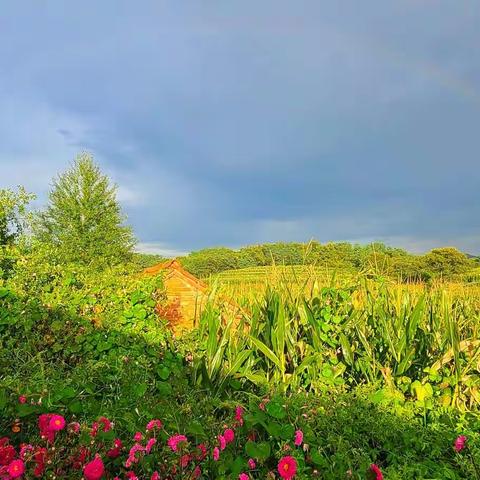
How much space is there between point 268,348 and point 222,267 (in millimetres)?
11469

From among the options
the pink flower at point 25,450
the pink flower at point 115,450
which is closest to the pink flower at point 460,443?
the pink flower at point 115,450

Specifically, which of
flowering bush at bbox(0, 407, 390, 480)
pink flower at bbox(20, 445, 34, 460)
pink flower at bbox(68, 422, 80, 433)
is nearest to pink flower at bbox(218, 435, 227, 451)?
flowering bush at bbox(0, 407, 390, 480)

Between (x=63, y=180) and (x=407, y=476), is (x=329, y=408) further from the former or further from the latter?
(x=63, y=180)

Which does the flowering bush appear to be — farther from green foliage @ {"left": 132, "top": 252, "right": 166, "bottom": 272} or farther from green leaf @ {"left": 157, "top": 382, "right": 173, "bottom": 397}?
green foliage @ {"left": 132, "top": 252, "right": 166, "bottom": 272}

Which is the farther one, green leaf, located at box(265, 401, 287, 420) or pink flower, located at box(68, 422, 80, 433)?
green leaf, located at box(265, 401, 287, 420)

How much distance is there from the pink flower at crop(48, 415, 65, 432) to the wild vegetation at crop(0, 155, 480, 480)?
0.01m

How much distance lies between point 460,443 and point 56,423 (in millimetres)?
2168

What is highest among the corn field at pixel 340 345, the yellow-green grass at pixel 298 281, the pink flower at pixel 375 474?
the yellow-green grass at pixel 298 281

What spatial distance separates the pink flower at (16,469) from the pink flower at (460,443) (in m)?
2.26

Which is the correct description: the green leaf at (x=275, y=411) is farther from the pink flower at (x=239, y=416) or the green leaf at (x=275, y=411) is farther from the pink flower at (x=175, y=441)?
the pink flower at (x=175, y=441)

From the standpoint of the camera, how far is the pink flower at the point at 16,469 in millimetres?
2035

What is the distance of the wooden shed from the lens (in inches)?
191

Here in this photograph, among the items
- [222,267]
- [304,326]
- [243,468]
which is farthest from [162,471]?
[222,267]

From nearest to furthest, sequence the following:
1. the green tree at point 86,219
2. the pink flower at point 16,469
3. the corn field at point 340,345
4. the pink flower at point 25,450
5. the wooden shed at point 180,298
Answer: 1. the pink flower at point 16,469
2. the pink flower at point 25,450
3. the corn field at point 340,345
4. the wooden shed at point 180,298
5. the green tree at point 86,219
